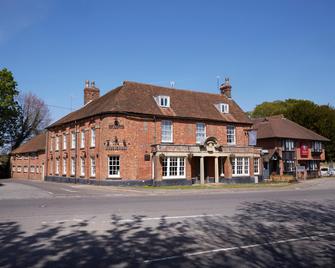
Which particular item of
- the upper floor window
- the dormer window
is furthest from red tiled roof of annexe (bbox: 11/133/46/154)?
the upper floor window

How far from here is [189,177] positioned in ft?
114

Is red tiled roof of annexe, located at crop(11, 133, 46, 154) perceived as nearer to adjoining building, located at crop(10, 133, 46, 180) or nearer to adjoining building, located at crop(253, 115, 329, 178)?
adjoining building, located at crop(10, 133, 46, 180)

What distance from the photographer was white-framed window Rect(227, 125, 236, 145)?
39531mm

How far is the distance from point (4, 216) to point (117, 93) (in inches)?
919

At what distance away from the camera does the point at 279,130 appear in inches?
1848

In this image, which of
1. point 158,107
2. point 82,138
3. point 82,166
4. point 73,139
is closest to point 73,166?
point 82,166

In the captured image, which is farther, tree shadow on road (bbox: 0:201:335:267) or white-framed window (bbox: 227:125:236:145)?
white-framed window (bbox: 227:125:236:145)

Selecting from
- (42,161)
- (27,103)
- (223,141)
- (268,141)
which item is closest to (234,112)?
(223,141)

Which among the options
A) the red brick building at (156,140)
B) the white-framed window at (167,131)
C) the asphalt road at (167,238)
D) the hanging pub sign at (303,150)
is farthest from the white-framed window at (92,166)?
the hanging pub sign at (303,150)

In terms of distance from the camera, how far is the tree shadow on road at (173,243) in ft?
23.2

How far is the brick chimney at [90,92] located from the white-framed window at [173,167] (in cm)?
1591

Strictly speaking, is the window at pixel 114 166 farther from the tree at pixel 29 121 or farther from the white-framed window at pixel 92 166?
the tree at pixel 29 121

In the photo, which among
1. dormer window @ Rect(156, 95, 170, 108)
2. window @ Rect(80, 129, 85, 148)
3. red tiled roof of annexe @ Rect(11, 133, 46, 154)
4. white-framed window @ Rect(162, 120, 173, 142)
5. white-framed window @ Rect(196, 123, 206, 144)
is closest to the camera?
white-framed window @ Rect(162, 120, 173, 142)

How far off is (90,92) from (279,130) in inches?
971
